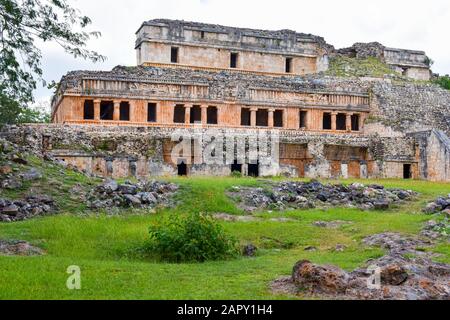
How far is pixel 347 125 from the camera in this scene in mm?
36031

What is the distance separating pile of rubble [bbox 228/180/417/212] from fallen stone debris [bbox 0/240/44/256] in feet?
23.2

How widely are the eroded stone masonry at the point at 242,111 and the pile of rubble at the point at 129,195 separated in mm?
7563

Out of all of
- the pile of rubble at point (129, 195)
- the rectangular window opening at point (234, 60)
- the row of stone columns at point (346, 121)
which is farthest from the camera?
the rectangular window opening at point (234, 60)

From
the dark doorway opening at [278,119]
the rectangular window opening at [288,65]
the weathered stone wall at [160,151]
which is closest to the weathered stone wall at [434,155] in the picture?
the weathered stone wall at [160,151]

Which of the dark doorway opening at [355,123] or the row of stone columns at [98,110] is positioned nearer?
the row of stone columns at [98,110]

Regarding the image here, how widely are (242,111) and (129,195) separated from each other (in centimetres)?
1850

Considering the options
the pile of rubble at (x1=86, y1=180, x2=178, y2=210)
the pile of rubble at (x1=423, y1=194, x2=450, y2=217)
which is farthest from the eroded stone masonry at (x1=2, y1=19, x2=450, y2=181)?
the pile of rubble at (x1=423, y1=194, x2=450, y2=217)

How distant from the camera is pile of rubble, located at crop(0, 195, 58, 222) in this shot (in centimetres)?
1501

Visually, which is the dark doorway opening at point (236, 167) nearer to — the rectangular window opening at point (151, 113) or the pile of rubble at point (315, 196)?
the rectangular window opening at point (151, 113)

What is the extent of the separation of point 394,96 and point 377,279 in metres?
29.4

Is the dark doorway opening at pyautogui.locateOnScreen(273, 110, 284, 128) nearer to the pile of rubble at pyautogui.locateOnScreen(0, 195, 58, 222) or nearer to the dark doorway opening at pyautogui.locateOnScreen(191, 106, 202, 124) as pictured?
the dark doorway opening at pyautogui.locateOnScreen(191, 106, 202, 124)

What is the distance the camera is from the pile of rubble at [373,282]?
8273 millimetres

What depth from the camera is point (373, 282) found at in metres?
8.73

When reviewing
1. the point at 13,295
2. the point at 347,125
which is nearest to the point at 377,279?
the point at 13,295
